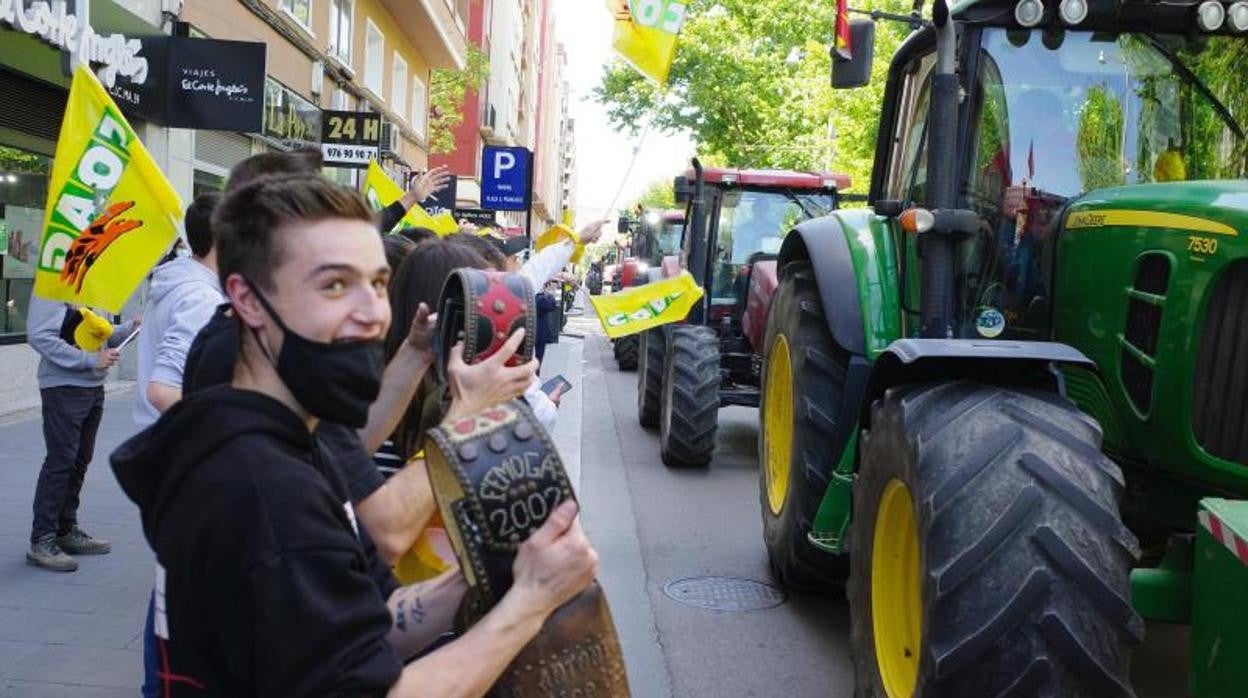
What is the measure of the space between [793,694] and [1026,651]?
6.20 feet

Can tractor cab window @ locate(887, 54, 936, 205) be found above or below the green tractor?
above

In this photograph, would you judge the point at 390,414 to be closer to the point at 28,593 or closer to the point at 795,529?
the point at 795,529

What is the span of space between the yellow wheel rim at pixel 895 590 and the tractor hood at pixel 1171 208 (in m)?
1.11

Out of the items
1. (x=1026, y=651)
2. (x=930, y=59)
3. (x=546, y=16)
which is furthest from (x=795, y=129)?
(x=546, y=16)

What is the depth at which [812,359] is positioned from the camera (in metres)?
5.02

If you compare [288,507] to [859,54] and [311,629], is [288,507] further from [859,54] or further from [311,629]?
[859,54]

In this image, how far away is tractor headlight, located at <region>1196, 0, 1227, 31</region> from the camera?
3.79 metres

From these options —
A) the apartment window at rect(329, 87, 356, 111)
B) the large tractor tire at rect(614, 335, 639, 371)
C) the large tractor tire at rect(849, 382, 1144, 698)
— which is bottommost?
the large tractor tire at rect(614, 335, 639, 371)

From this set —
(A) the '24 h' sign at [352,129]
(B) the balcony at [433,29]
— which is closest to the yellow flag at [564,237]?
(A) the '24 h' sign at [352,129]

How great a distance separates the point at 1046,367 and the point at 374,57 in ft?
63.3

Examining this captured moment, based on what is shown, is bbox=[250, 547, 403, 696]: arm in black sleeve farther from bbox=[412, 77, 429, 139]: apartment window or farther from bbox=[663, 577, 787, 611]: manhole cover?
bbox=[412, 77, 429, 139]: apartment window

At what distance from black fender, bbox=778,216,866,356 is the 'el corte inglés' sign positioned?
5379mm

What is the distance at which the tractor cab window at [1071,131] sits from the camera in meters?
3.85

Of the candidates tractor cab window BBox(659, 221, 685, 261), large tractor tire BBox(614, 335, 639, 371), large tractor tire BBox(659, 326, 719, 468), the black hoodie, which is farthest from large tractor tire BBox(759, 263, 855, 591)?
tractor cab window BBox(659, 221, 685, 261)
